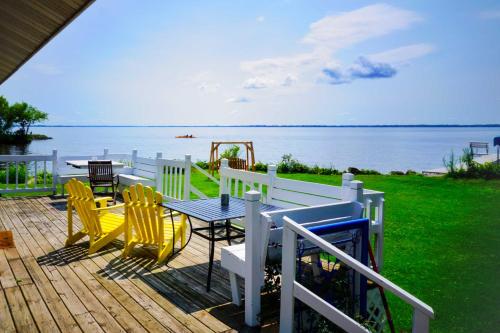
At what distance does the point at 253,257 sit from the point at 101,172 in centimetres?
655

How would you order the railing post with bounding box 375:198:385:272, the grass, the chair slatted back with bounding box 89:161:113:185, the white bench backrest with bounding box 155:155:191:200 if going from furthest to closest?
the chair slatted back with bounding box 89:161:113:185 → the white bench backrest with bounding box 155:155:191:200 → the railing post with bounding box 375:198:385:272 → the grass

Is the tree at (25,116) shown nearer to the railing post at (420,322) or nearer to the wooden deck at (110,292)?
the wooden deck at (110,292)

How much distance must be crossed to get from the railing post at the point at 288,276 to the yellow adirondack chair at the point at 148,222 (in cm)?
199

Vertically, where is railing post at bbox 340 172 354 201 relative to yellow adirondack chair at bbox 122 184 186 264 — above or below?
above

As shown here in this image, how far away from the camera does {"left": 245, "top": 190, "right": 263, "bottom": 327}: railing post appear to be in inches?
119

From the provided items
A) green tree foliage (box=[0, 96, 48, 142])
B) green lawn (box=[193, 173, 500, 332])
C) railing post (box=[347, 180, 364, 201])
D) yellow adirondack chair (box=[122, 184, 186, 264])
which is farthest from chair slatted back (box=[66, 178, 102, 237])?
green tree foliage (box=[0, 96, 48, 142])

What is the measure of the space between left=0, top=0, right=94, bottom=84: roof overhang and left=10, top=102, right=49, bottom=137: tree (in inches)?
2756

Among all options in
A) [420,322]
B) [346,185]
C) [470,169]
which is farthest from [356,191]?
[470,169]

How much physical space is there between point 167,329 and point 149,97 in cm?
8647

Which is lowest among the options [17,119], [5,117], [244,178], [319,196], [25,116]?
[319,196]

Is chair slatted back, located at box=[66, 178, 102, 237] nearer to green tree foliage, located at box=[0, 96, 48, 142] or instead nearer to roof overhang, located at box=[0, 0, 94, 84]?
roof overhang, located at box=[0, 0, 94, 84]

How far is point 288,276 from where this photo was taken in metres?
2.71

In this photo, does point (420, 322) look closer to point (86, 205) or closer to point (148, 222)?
point (148, 222)

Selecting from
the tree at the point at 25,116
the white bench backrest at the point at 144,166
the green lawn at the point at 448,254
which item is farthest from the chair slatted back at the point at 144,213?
the tree at the point at 25,116
